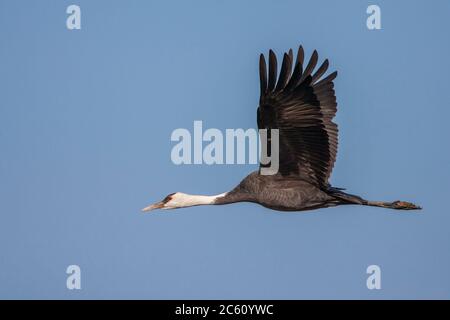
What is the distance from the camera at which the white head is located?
65.0 feet

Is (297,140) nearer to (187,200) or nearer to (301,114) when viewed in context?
(301,114)

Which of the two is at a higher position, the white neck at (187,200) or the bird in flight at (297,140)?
the bird in flight at (297,140)

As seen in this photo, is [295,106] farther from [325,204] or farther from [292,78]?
[325,204]

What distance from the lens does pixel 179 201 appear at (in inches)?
791

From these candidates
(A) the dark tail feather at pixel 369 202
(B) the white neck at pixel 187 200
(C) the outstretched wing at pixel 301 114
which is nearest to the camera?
(C) the outstretched wing at pixel 301 114

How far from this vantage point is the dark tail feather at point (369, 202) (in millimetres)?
19109

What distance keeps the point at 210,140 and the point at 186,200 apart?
1.24 meters

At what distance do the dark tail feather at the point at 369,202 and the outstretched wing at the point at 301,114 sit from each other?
0.32 m

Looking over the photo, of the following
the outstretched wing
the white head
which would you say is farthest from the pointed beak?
the outstretched wing

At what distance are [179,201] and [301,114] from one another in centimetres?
307

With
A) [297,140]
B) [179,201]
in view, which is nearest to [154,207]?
[179,201]

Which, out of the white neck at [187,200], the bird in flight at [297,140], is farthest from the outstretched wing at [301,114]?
the white neck at [187,200]

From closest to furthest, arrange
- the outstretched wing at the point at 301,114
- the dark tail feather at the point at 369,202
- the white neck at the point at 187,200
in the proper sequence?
the outstretched wing at the point at 301,114 < the dark tail feather at the point at 369,202 < the white neck at the point at 187,200

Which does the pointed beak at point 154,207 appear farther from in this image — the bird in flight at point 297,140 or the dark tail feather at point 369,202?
the dark tail feather at point 369,202
